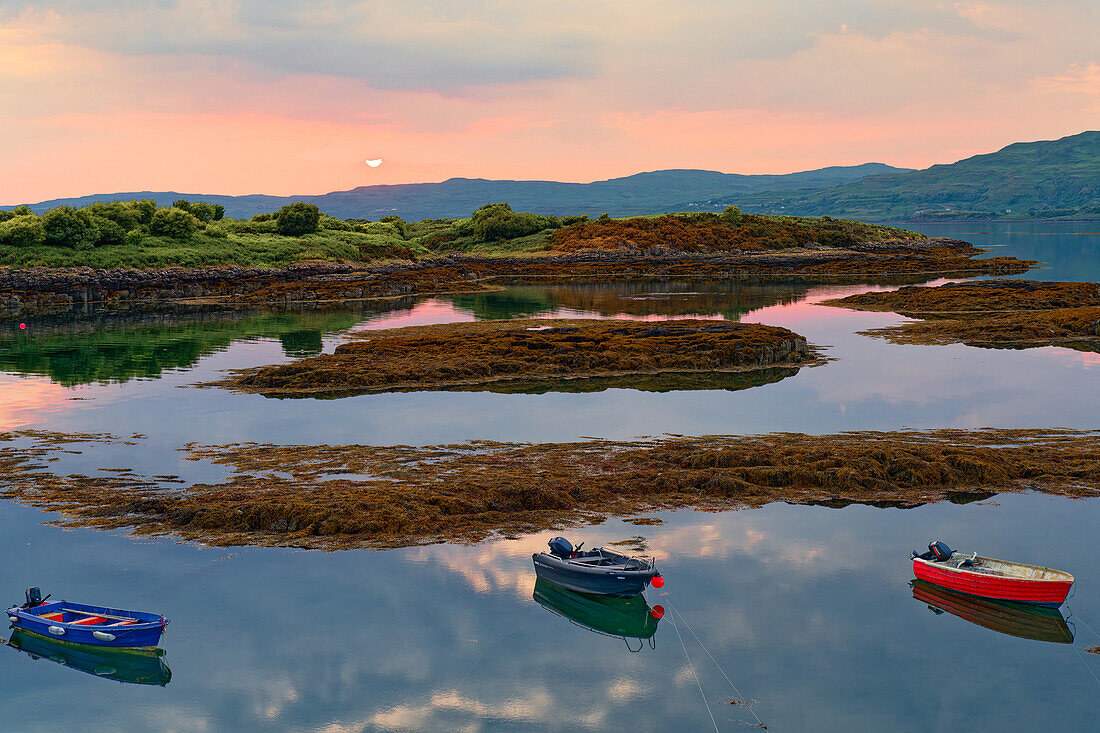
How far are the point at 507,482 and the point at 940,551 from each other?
14.8 metres

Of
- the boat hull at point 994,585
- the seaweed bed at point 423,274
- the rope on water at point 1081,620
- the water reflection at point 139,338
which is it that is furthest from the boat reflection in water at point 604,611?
the seaweed bed at point 423,274

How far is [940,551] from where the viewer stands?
2686cm

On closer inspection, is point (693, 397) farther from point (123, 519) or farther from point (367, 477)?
point (123, 519)

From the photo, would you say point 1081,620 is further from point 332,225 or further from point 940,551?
point 332,225

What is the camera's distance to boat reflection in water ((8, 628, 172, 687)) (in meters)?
22.6

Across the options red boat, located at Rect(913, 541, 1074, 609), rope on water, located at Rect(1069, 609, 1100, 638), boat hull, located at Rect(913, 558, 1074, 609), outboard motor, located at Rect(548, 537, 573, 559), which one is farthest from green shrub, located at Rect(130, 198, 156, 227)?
rope on water, located at Rect(1069, 609, 1100, 638)

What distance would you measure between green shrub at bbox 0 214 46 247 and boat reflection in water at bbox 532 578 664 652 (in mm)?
124999

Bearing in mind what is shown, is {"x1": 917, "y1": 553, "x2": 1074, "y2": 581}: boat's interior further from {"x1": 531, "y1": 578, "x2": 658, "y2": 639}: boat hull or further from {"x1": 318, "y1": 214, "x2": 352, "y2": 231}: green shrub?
{"x1": 318, "y1": 214, "x2": 352, "y2": 231}: green shrub

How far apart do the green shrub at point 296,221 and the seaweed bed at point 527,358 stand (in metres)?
105

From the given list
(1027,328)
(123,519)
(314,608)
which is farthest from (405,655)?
(1027,328)

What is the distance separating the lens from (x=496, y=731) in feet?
65.9

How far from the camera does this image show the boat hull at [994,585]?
25.2 m

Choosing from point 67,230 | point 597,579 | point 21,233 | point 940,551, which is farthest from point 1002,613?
point 67,230

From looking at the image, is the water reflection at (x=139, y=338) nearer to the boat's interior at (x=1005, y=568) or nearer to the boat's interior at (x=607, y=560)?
the boat's interior at (x=607, y=560)
